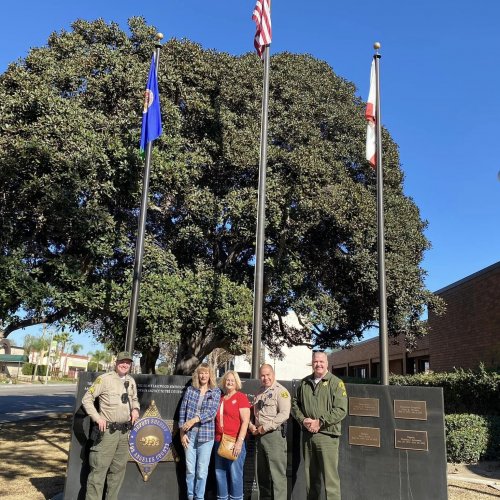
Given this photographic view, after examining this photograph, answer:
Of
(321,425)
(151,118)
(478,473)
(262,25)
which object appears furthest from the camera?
(478,473)

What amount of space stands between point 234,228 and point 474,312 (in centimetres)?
1056

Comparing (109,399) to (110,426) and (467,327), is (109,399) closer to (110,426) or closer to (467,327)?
(110,426)

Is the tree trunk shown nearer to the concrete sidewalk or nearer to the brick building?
the concrete sidewalk

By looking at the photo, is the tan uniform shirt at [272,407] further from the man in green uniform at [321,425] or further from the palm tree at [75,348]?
the palm tree at [75,348]

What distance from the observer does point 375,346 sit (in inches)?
1236

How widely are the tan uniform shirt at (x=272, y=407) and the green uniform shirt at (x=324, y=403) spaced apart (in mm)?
173

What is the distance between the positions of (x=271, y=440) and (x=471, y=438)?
272 inches

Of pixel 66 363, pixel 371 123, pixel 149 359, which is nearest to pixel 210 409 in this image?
pixel 371 123

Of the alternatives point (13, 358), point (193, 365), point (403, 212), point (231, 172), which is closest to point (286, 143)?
point (231, 172)

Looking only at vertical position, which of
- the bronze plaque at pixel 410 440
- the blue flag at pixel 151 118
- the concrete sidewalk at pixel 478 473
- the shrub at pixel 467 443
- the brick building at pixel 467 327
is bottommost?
the concrete sidewalk at pixel 478 473

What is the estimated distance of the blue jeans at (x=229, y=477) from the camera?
572 centimetres

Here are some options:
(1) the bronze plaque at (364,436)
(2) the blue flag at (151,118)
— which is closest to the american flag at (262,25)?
(2) the blue flag at (151,118)

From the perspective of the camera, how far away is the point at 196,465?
19.5 ft

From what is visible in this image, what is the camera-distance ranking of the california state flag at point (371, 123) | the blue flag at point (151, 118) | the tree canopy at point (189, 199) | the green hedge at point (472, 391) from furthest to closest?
1. the green hedge at point (472, 391)
2. the tree canopy at point (189, 199)
3. the california state flag at point (371, 123)
4. the blue flag at point (151, 118)
